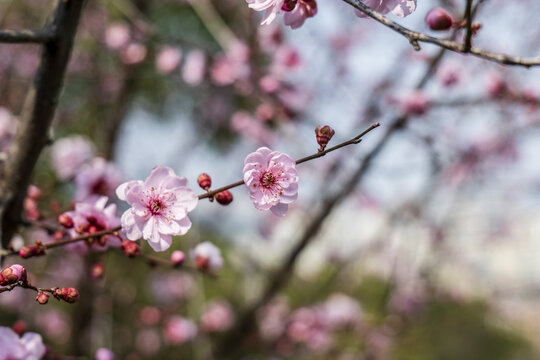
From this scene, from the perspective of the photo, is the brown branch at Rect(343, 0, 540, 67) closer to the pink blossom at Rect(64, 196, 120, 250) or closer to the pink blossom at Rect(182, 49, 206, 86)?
the pink blossom at Rect(64, 196, 120, 250)

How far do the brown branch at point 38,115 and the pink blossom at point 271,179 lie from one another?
20.3 inches

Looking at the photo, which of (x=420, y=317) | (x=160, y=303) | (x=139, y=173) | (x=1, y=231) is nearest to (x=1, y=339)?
(x=1, y=231)

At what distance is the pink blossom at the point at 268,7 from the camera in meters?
0.79

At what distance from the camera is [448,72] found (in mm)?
2139

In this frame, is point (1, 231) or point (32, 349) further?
point (1, 231)

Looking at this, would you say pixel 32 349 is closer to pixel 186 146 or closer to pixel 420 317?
pixel 186 146

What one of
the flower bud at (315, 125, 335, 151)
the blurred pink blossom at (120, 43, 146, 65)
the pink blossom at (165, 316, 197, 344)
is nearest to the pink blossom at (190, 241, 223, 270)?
the flower bud at (315, 125, 335, 151)

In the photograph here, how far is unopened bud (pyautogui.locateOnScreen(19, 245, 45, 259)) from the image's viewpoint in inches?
35.3

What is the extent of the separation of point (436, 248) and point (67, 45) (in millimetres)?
3234

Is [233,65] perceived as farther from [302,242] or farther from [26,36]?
[26,36]

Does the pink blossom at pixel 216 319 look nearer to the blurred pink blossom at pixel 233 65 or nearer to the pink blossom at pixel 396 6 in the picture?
the blurred pink blossom at pixel 233 65

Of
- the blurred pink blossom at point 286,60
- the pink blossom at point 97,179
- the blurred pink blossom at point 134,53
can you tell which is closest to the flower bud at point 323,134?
the pink blossom at point 97,179

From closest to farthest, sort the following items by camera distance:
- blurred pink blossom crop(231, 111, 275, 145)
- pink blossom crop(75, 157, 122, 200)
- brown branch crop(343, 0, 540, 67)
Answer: brown branch crop(343, 0, 540, 67), pink blossom crop(75, 157, 122, 200), blurred pink blossom crop(231, 111, 275, 145)

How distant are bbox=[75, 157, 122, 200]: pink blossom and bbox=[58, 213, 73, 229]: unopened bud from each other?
35cm
